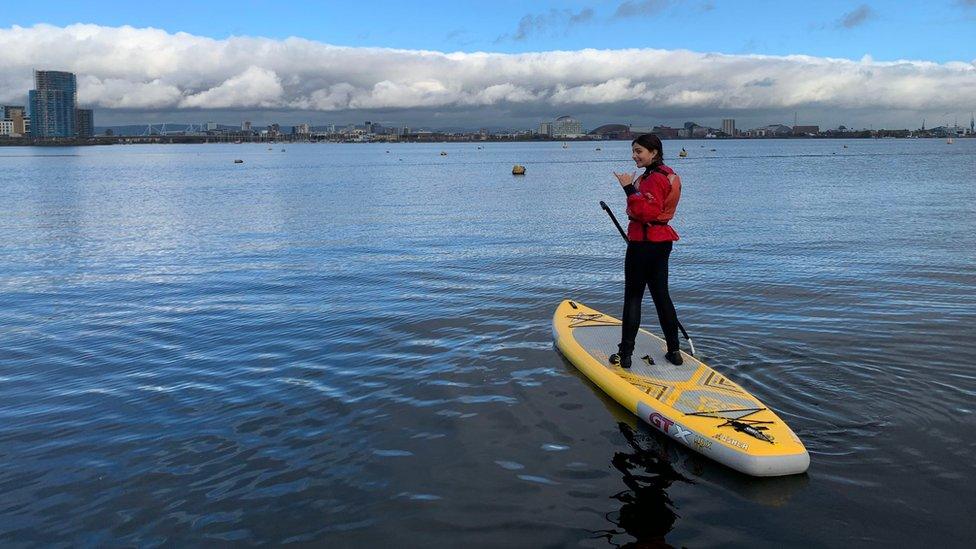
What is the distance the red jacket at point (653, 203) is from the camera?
30.7ft

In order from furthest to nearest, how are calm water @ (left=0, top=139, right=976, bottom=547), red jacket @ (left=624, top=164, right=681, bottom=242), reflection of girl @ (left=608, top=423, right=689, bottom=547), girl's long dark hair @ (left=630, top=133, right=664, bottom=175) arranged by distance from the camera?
red jacket @ (left=624, top=164, right=681, bottom=242) < girl's long dark hair @ (left=630, top=133, right=664, bottom=175) < calm water @ (left=0, top=139, right=976, bottom=547) < reflection of girl @ (left=608, top=423, right=689, bottom=547)

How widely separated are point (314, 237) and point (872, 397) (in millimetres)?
23774

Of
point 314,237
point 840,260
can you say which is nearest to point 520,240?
point 314,237

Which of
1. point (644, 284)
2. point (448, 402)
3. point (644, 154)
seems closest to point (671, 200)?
point (644, 154)

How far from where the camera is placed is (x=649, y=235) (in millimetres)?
9633

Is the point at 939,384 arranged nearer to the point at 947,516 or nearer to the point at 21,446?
the point at 947,516

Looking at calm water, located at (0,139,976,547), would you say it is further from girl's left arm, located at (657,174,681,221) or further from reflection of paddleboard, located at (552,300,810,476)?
girl's left arm, located at (657,174,681,221)

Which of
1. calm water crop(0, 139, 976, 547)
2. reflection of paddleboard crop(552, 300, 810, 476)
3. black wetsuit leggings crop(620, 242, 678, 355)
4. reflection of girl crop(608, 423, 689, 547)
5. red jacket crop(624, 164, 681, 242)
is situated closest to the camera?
reflection of girl crop(608, 423, 689, 547)

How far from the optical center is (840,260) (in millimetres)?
21266

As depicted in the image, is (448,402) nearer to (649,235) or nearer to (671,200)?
(649,235)

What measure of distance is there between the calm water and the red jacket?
2355mm

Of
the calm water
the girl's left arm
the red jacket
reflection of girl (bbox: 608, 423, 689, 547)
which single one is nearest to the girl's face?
the red jacket

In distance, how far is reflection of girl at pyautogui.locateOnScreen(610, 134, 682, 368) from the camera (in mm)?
9383

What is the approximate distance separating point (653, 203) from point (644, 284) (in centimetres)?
121
